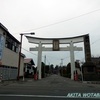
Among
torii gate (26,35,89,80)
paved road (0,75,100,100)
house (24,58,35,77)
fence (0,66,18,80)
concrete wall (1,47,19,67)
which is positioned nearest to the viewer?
paved road (0,75,100,100)

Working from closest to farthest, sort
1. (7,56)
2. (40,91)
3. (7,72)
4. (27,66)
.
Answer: (40,91) < (7,56) < (7,72) < (27,66)

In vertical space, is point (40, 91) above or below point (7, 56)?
below

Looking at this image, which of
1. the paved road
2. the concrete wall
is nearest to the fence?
the concrete wall

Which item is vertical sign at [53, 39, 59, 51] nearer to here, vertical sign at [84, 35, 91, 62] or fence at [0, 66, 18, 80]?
vertical sign at [84, 35, 91, 62]

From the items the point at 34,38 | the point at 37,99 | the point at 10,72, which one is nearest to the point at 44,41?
the point at 34,38

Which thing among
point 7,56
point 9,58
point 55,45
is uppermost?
point 55,45

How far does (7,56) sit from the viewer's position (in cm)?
2991

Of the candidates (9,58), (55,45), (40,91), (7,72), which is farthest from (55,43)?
(40,91)

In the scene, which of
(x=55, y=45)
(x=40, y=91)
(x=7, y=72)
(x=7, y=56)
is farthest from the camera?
(x=55, y=45)

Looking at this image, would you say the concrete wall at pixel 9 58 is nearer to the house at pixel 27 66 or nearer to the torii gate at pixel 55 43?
the torii gate at pixel 55 43

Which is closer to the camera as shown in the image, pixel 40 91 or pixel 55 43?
pixel 40 91

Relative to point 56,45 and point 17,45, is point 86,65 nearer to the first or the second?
point 56,45

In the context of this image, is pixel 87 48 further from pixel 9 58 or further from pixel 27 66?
pixel 27 66

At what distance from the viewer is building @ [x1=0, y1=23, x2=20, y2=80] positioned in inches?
1056
